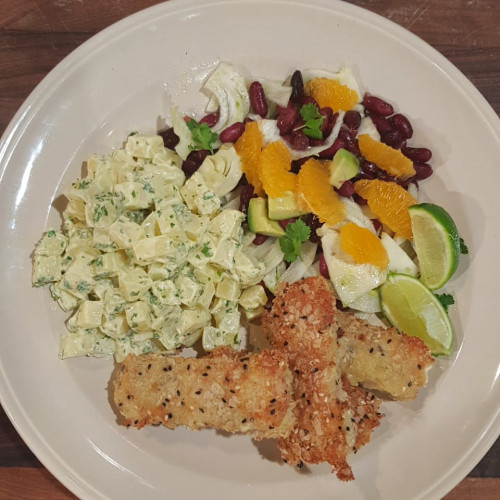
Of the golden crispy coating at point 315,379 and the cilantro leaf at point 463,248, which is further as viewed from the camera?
the cilantro leaf at point 463,248

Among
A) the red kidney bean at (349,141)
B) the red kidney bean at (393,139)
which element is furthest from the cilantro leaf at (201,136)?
the red kidney bean at (393,139)

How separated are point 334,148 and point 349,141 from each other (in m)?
0.11

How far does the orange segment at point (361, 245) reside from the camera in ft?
8.20

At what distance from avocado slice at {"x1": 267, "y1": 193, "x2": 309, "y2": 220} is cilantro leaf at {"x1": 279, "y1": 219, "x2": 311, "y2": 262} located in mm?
57

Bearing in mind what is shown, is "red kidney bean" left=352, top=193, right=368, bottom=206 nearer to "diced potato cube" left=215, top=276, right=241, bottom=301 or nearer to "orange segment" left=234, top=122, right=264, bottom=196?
"orange segment" left=234, top=122, right=264, bottom=196

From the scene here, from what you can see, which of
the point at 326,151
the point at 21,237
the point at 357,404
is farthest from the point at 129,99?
the point at 357,404

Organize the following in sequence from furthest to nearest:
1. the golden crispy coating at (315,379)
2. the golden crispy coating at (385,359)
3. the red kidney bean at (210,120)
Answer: the red kidney bean at (210,120), the golden crispy coating at (385,359), the golden crispy coating at (315,379)

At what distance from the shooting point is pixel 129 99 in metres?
2.78

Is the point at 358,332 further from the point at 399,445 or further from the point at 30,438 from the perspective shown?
the point at 30,438

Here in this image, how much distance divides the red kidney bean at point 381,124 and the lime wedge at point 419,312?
866mm

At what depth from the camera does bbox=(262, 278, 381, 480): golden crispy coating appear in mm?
2338

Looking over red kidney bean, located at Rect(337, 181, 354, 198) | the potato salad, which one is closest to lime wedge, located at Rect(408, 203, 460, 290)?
red kidney bean, located at Rect(337, 181, 354, 198)

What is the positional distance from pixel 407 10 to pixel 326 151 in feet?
3.91

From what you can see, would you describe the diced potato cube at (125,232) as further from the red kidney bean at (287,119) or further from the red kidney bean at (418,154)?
the red kidney bean at (418,154)
